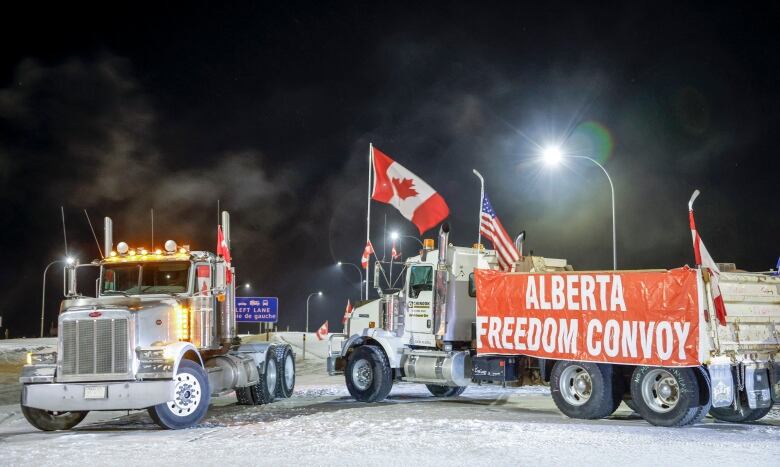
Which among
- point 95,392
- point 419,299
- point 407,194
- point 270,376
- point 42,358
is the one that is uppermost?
point 407,194

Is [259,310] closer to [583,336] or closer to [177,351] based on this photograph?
[177,351]

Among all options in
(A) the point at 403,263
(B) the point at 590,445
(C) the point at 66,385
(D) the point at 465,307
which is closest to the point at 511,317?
(D) the point at 465,307

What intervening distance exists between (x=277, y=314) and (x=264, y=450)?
21.8 m

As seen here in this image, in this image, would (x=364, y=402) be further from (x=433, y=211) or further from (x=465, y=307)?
(x=433, y=211)

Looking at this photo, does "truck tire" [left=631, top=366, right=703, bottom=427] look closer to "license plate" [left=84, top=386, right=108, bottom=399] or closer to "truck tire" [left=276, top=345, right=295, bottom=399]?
"truck tire" [left=276, top=345, right=295, bottom=399]

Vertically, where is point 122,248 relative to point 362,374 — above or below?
A: above

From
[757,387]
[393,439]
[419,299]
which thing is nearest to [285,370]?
[419,299]

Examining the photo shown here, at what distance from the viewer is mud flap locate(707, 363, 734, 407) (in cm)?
1374

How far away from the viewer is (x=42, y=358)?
48.5 ft

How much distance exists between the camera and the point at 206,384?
49.3 feet

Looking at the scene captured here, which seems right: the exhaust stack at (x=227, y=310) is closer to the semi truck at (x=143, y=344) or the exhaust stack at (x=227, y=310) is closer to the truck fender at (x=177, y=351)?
the semi truck at (x=143, y=344)

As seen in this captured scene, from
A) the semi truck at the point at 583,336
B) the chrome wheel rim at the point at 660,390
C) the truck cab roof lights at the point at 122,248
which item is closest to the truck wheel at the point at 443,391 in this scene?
the semi truck at the point at 583,336

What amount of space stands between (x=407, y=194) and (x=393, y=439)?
1159 cm

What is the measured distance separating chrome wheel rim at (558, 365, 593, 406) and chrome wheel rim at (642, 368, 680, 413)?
3.69ft
